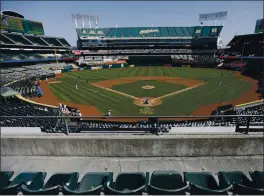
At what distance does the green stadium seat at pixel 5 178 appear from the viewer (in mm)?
4710

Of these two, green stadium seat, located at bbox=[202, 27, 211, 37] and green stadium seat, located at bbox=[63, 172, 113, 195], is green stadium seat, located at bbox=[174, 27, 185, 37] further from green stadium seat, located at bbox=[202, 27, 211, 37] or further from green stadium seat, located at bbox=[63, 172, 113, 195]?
green stadium seat, located at bbox=[63, 172, 113, 195]

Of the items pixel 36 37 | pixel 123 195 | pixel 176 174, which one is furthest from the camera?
pixel 36 37

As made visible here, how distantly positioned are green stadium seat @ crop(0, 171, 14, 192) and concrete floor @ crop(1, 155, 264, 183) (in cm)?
22

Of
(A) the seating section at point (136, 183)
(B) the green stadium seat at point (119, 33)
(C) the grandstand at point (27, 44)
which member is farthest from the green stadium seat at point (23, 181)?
(B) the green stadium seat at point (119, 33)

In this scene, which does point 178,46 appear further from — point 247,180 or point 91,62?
point 247,180

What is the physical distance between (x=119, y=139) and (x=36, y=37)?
77914mm

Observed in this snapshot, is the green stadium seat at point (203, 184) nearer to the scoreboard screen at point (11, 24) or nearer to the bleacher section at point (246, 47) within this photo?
the bleacher section at point (246, 47)

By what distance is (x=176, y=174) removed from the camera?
4781 millimetres

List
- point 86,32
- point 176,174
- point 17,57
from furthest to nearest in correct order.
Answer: point 86,32 < point 17,57 < point 176,174

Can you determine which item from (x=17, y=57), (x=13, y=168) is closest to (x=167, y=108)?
(x=13, y=168)

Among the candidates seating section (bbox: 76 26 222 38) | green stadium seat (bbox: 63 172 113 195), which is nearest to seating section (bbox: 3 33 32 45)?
seating section (bbox: 76 26 222 38)

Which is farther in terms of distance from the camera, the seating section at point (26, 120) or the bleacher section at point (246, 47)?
the bleacher section at point (246, 47)

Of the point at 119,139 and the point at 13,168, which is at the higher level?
the point at 119,139

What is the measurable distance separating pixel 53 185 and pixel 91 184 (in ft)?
3.26
